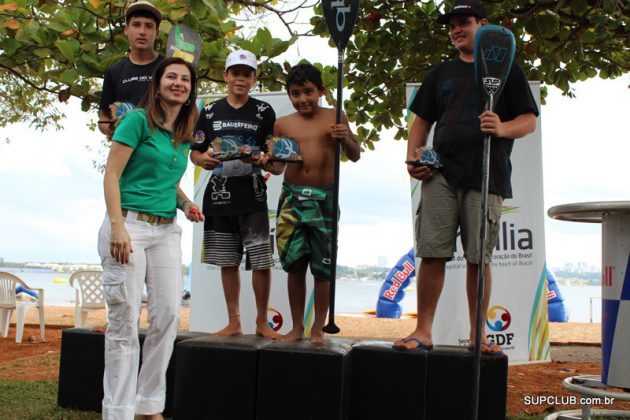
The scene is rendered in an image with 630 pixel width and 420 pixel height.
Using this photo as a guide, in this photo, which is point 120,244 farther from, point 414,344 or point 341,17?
point 341,17

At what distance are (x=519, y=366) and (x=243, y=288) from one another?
111 inches

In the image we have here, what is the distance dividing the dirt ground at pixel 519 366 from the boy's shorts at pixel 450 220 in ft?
4.70

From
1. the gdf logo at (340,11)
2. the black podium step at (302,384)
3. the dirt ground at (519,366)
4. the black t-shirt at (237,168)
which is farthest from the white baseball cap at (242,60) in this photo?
the dirt ground at (519,366)

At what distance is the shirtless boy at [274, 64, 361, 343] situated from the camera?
13.0 ft

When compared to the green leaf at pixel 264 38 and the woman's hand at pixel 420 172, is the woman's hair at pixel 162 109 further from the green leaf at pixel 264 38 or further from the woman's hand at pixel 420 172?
the green leaf at pixel 264 38

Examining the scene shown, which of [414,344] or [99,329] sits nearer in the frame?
[414,344]

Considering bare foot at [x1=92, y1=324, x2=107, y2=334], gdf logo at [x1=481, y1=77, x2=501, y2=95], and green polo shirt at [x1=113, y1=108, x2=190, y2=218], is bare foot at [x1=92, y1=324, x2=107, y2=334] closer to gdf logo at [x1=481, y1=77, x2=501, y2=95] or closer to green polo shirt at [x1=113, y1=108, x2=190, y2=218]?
green polo shirt at [x1=113, y1=108, x2=190, y2=218]

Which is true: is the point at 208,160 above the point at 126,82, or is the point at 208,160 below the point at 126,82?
below

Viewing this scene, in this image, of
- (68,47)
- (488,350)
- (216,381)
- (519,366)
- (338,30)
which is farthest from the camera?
(519,366)

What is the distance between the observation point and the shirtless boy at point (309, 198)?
156 inches

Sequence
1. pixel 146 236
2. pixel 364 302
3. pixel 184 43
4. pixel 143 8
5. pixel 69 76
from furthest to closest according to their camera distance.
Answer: pixel 364 302, pixel 69 76, pixel 184 43, pixel 143 8, pixel 146 236

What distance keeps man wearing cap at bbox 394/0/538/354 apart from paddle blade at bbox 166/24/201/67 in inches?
65.5

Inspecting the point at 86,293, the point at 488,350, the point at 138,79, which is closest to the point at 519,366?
the point at 488,350

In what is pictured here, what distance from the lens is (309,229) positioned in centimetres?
400
